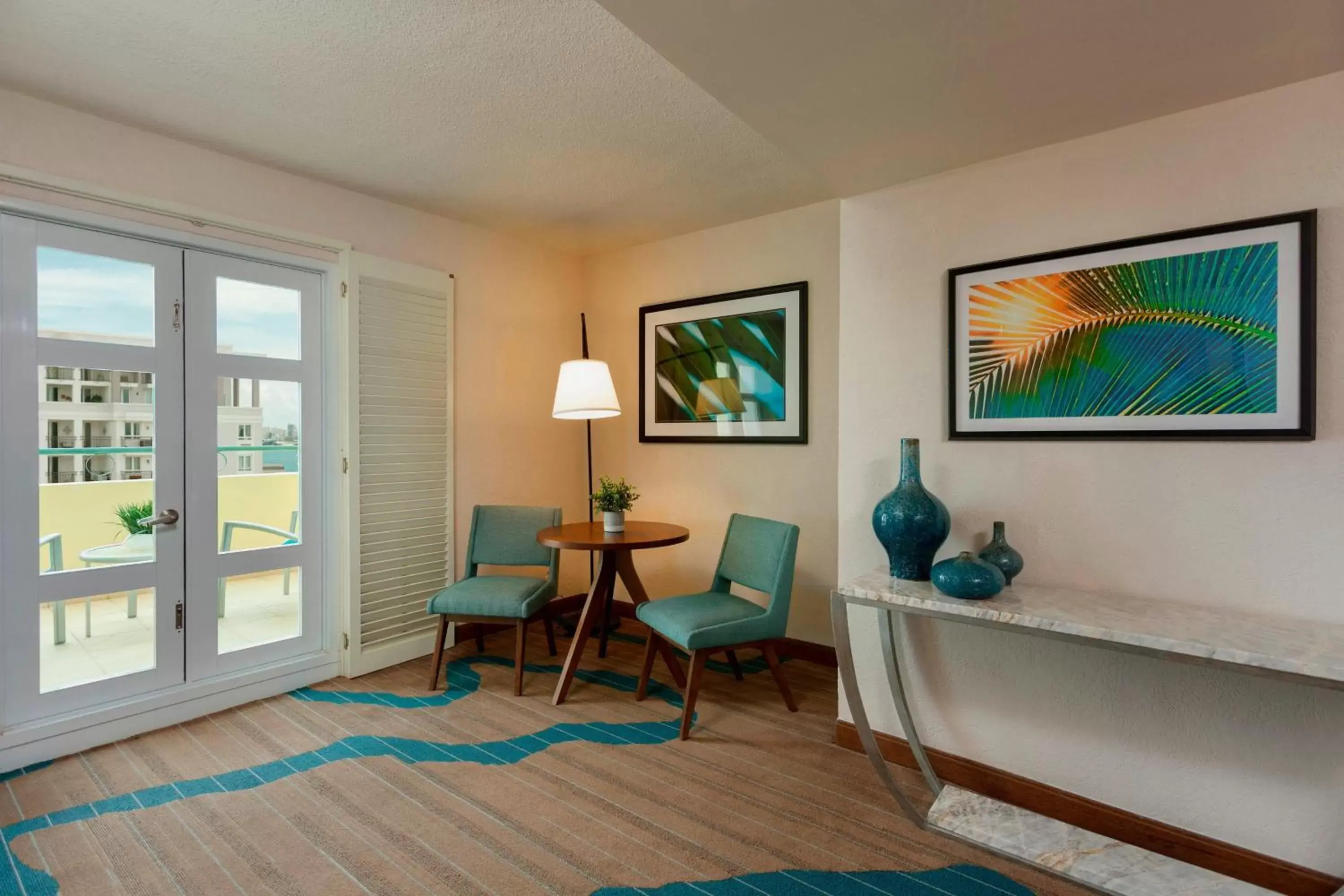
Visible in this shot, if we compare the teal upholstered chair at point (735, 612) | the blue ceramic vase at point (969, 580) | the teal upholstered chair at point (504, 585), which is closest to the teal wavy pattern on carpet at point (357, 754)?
the teal upholstered chair at point (735, 612)

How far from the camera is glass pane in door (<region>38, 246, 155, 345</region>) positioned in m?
2.55

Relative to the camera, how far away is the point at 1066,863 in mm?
1887

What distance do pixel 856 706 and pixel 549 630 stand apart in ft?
6.63

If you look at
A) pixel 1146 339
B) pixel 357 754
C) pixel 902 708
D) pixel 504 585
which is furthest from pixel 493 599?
pixel 1146 339

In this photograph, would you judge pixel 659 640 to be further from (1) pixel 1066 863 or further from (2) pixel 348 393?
(2) pixel 348 393

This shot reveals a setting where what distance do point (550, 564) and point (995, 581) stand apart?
2.25 metres

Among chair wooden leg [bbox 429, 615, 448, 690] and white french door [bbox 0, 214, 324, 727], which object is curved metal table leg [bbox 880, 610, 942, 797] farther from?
white french door [bbox 0, 214, 324, 727]

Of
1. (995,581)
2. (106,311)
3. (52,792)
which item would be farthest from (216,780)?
(995,581)

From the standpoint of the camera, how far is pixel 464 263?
3.92 meters

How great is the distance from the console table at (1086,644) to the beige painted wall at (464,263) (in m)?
2.62

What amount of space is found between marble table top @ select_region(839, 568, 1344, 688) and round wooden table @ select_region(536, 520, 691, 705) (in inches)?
49.1

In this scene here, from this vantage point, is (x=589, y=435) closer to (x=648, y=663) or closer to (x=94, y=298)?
(x=648, y=663)

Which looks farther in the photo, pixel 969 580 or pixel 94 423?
pixel 94 423

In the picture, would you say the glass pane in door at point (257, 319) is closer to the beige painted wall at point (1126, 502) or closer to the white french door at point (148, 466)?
the white french door at point (148, 466)
